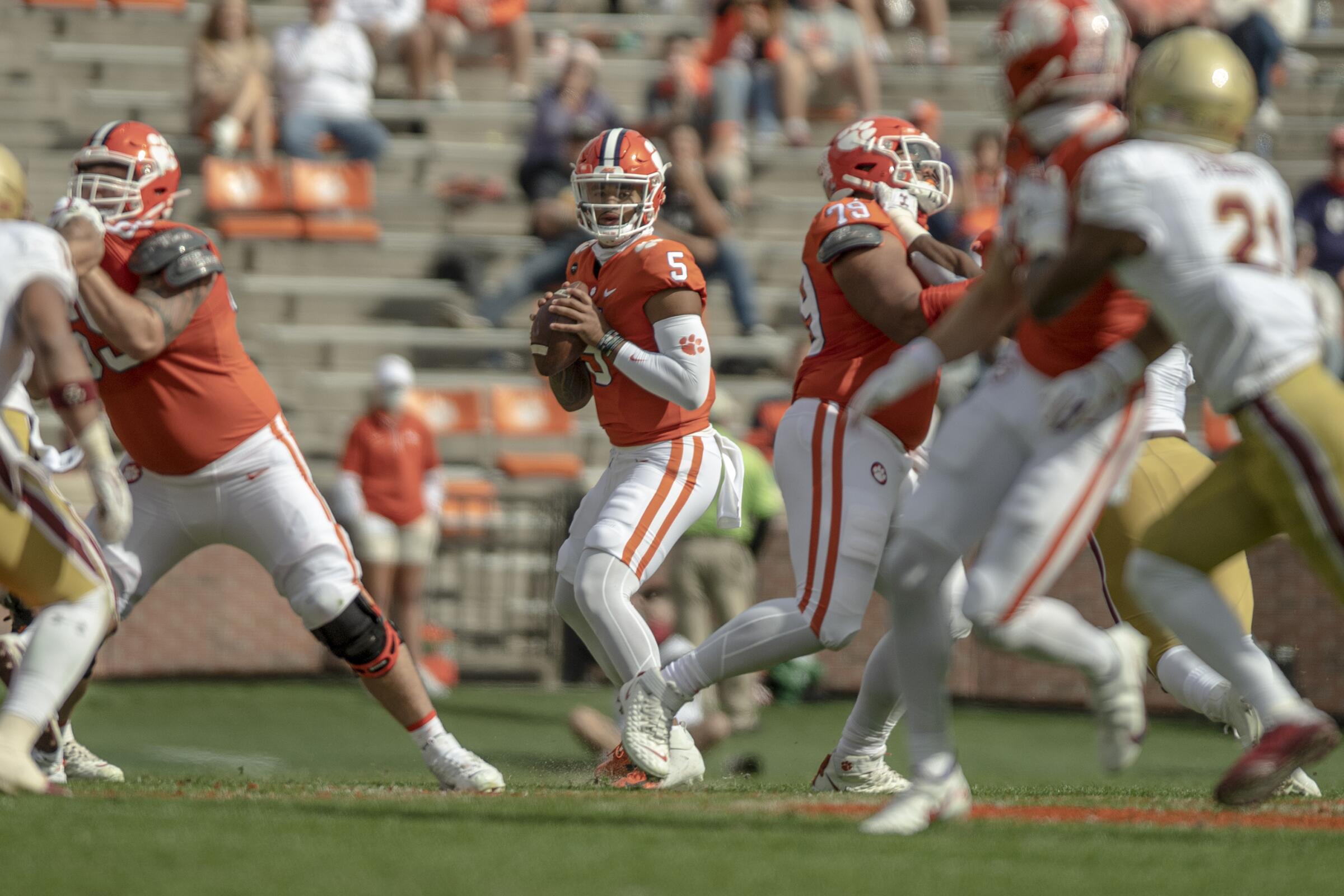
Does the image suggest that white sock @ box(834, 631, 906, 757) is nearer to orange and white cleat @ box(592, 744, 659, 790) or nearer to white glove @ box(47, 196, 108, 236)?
orange and white cleat @ box(592, 744, 659, 790)

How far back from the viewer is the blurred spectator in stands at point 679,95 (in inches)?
636

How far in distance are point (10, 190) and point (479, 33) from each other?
42.8 ft

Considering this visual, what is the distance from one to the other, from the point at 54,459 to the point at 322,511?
1.57 meters

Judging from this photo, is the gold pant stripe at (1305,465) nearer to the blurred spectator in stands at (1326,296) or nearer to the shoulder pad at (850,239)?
the shoulder pad at (850,239)

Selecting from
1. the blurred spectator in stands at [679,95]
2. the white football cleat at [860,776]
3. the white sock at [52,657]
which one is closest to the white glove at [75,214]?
the white sock at [52,657]

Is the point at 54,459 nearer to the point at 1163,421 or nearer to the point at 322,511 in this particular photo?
the point at 322,511

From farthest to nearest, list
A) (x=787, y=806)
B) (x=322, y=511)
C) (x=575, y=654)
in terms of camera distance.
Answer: (x=575, y=654) < (x=322, y=511) < (x=787, y=806)

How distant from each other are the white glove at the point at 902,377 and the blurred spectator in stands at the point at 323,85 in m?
12.1

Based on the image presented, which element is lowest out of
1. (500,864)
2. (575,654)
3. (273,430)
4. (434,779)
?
(575,654)

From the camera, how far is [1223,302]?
15.5 feet

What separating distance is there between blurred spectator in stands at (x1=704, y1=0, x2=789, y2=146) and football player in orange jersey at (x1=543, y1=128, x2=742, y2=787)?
397 inches

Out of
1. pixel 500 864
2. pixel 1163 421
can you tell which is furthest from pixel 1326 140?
pixel 500 864

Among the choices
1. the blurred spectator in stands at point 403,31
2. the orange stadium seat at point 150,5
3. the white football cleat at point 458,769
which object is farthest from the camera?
the orange stadium seat at point 150,5

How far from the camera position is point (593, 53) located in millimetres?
16688
